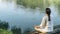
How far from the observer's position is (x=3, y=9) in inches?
327

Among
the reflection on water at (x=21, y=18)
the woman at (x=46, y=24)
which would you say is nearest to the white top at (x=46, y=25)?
the woman at (x=46, y=24)

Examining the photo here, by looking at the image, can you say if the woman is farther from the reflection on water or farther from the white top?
the reflection on water

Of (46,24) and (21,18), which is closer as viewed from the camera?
(46,24)

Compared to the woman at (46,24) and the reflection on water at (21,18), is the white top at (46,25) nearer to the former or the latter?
the woman at (46,24)

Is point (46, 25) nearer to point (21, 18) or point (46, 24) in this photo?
point (46, 24)

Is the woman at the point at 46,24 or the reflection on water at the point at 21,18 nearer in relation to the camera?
the woman at the point at 46,24

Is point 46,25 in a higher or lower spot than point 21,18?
higher

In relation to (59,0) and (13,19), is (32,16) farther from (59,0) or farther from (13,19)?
(59,0)

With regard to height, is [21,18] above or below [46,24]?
below

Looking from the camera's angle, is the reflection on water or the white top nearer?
the white top

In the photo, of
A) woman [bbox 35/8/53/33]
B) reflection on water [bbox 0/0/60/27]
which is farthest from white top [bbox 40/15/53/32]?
reflection on water [bbox 0/0/60/27]

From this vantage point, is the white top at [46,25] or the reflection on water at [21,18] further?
the reflection on water at [21,18]

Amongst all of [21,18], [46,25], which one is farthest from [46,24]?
[21,18]

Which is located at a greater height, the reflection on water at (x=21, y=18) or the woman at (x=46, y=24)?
the woman at (x=46, y=24)
